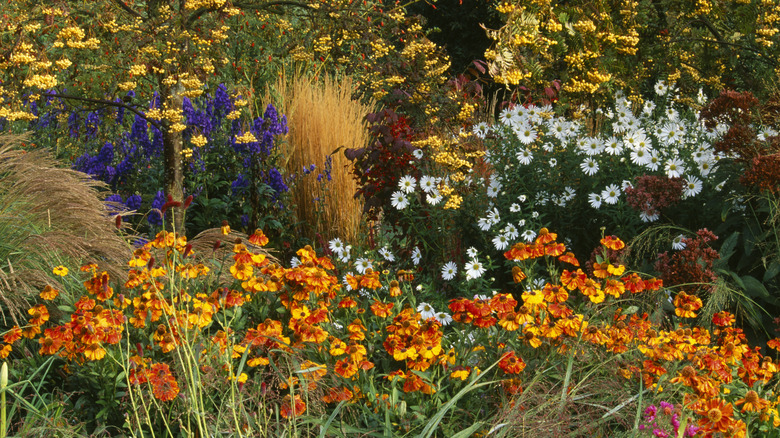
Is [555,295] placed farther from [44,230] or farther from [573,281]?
[44,230]

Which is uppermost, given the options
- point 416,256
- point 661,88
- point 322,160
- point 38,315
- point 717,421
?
point 661,88

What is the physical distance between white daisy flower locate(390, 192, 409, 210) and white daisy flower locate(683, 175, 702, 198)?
1.43 metres

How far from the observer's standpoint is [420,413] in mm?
2086

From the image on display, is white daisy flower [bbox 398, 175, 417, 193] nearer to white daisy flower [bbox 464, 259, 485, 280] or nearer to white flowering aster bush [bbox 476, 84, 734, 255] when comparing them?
white flowering aster bush [bbox 476, 84, 734, 255]

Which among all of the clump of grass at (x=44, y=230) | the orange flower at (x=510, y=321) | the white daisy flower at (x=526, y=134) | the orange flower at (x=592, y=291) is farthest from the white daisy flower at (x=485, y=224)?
the clump of grass at (x=44, y=230)

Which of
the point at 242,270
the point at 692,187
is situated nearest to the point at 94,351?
the point at 242,270

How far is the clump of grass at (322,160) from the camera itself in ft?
16.6

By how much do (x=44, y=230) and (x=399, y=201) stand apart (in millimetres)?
1780

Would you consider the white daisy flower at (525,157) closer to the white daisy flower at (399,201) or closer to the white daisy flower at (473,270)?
the white daisy flower at (399,201)

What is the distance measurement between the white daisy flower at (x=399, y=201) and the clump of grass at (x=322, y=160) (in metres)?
0.93

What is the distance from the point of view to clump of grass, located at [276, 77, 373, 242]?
5.06m

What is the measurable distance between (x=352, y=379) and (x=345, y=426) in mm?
229

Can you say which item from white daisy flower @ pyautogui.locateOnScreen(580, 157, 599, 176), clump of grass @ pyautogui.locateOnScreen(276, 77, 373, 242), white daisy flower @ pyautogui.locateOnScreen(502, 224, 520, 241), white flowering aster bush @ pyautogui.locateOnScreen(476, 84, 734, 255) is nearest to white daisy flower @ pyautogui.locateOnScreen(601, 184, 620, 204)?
white flowering aster bush @ pyautogui.locateOnScreen(476, 84, 734, 255)

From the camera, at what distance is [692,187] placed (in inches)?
139
